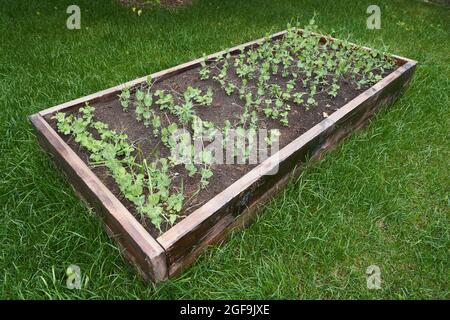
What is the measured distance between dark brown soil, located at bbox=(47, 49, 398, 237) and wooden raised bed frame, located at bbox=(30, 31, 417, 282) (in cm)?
12

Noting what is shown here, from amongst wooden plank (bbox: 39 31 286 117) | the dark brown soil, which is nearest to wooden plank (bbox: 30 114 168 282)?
the dark brown soil

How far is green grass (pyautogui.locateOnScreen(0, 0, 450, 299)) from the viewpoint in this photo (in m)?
2.09

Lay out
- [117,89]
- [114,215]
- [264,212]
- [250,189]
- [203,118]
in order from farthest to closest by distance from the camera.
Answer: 1. [117,89]
2. [203,118]
3. [264,212]
4. [250,189]
5. [114,215]

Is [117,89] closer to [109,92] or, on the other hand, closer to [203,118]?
[109,92]

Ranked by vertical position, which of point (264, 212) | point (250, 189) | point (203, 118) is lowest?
point (264, 212)

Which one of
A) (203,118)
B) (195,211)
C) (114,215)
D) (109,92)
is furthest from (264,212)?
(109,92)

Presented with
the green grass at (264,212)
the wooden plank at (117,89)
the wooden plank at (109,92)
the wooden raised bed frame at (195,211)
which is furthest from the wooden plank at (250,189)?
the wooden plank at (109,92)

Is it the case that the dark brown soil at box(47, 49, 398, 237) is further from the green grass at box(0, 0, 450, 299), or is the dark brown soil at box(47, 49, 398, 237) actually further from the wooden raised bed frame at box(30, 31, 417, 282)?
the green grass at box(0, 0, 450, 299)

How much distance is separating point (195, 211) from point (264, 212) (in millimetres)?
688

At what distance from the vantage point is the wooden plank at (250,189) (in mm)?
1905

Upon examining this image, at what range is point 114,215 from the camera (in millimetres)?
1906

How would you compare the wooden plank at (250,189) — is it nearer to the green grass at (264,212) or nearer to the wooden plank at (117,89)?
the green grass at (264,212)
